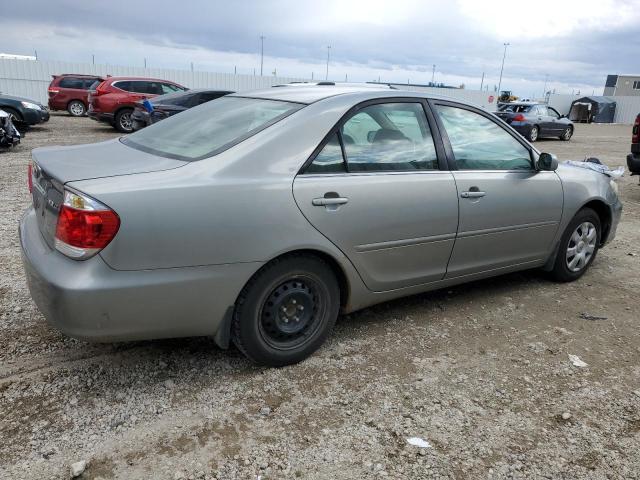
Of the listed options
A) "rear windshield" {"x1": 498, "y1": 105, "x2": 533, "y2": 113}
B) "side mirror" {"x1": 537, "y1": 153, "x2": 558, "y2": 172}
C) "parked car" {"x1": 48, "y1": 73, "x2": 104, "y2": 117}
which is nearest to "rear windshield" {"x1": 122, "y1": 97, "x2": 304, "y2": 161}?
"side mirror" {"x1": 537, "y1": 153, "x2": 558, "y2": 172}

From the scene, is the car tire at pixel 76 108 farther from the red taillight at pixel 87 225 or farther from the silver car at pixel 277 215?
the red taillight at pixel 87 225

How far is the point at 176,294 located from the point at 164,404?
60cm

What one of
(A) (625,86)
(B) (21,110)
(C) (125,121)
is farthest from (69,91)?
(A) (625,86)

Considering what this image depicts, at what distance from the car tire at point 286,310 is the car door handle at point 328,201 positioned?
30 cm

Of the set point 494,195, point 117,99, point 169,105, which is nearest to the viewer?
point 494,195

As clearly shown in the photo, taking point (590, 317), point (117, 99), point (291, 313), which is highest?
point (291, 313)

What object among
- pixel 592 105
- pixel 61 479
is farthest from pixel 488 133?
pixel 592 105

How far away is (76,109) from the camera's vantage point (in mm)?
20734

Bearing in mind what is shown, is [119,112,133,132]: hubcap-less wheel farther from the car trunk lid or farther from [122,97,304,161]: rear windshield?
the car trunk lid

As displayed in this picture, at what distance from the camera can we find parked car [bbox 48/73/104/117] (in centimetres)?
2034

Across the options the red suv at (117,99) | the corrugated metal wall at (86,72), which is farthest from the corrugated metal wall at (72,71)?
the red suv at (117,99)

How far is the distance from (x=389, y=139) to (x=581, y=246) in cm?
230

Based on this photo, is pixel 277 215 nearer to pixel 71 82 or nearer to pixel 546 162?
pixel 546 162

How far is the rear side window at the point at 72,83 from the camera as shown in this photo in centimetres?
2035
